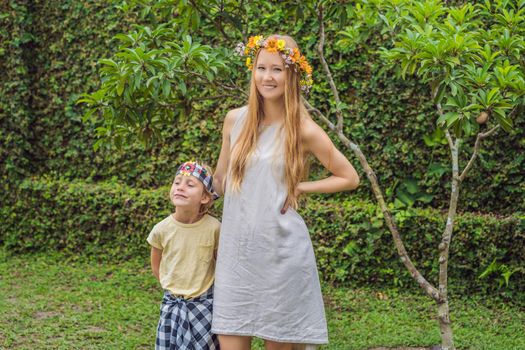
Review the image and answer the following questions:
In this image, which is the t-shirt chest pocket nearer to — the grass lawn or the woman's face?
the woman's face

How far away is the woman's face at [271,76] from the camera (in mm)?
3480

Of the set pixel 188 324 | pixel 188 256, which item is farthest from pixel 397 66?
pixel 188 324

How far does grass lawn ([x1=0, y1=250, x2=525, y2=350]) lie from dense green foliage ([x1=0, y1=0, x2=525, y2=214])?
848mm

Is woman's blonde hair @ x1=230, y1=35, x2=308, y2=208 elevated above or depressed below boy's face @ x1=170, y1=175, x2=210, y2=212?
above

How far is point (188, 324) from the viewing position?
3.60 metres

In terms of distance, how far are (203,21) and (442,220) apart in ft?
8.03

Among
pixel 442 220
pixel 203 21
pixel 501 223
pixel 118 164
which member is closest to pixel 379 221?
pixel 442 220

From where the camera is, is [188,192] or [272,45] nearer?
[272,45]

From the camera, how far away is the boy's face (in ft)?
11.8

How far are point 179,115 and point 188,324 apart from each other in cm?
313

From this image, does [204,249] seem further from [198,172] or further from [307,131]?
[307,131]

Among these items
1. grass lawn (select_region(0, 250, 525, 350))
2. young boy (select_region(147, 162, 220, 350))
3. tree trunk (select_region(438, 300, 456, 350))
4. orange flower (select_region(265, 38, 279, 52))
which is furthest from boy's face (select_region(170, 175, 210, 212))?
grass lawn (select_region(0, 250, 525, 350))

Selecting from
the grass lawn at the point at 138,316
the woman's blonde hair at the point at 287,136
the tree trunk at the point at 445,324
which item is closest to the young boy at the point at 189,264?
the woman's blonde hair at the point at 287,136

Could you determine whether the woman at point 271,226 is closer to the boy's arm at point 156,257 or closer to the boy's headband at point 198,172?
the boy's headband at point 198,172
